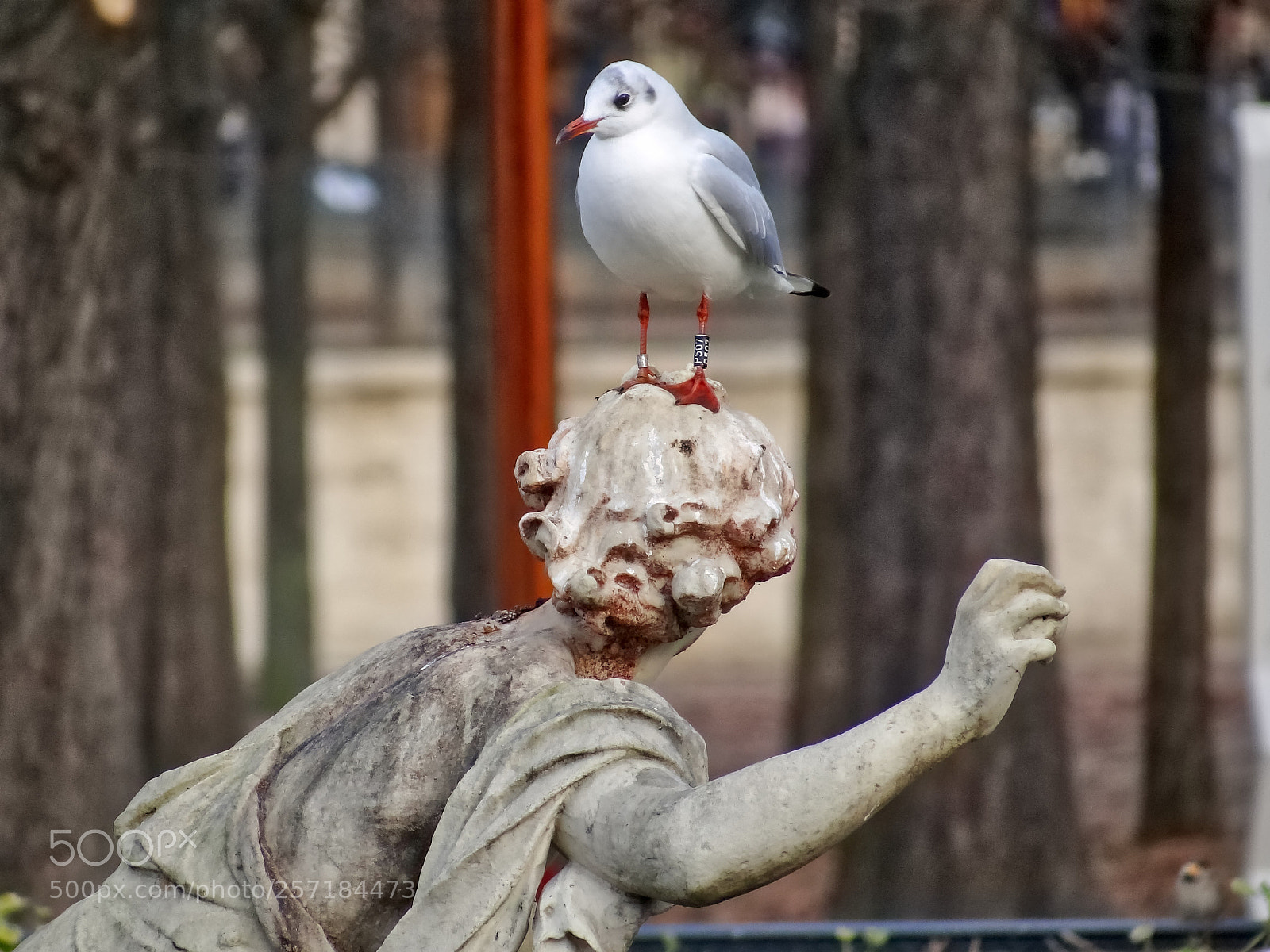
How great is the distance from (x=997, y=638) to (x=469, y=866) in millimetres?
662

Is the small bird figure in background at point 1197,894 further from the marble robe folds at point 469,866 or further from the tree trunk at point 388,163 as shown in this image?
the tree trunk at point 388,163

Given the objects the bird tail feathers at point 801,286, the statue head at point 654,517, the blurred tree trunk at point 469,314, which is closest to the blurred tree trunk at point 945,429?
the blurred tree trunk at point 469,314

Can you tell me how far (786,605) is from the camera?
10820 mm

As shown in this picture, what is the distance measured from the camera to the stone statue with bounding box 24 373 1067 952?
1.82 meters

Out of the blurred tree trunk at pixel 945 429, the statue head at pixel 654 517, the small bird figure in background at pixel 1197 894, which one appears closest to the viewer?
the statue head at pixel 654 517

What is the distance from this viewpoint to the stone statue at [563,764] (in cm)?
182

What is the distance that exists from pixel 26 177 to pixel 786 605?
687 centimetres

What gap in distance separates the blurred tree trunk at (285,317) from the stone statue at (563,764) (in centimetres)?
566

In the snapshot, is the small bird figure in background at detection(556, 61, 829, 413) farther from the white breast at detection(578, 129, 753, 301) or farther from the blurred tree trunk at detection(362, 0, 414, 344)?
the blurred tree trunk at detection(362, 0, 414, 344)

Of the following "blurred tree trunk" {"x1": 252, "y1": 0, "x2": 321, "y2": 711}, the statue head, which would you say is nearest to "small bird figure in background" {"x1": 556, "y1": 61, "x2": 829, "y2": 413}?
the statue head

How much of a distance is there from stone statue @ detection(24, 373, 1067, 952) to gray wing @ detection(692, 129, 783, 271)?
0.27 metres

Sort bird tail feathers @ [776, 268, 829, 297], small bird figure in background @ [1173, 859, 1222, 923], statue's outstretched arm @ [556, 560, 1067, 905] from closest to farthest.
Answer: statue's outstretched arm @ [556, 560, 1067, 905] < bird tail feathers @ [776, 268, 829, 297] < small bird figure in background @ [1173, 859, 1222, 923]

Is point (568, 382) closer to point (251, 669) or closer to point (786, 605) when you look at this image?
point (786, 605)

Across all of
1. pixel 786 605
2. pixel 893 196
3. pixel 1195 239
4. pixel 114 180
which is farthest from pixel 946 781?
pixel 786 605
